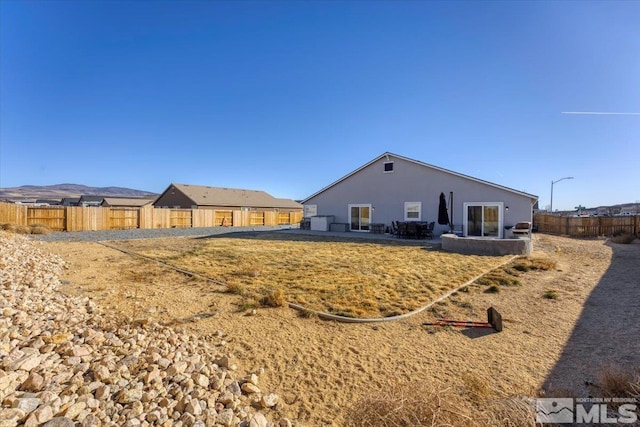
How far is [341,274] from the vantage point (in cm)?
810

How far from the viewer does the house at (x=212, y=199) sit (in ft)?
119

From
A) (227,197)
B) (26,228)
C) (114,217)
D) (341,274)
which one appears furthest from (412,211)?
(227,197)

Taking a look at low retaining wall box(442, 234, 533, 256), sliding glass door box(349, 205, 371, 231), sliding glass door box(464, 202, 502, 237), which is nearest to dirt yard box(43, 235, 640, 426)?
low retaining wall box(442, 234, 533, 256)

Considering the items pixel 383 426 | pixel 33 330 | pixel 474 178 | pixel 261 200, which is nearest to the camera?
pixel 383 426

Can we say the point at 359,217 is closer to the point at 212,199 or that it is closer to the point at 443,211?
the point at 443,211

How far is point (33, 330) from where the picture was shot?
3.73 m

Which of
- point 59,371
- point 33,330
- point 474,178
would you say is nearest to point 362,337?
→ point 59,371

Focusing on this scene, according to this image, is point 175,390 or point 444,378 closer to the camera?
Answer: point 175,390

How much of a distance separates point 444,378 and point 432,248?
10169 mm

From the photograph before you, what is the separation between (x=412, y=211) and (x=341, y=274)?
11948mm

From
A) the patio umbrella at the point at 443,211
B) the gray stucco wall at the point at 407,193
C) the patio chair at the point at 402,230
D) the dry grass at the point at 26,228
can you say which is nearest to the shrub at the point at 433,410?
the patio chair at the point at 402,230

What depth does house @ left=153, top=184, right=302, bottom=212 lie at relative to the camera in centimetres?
3641

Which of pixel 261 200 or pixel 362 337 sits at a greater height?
pixel 261 200

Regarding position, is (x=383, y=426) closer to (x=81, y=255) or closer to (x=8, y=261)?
(x=8, y=261)
